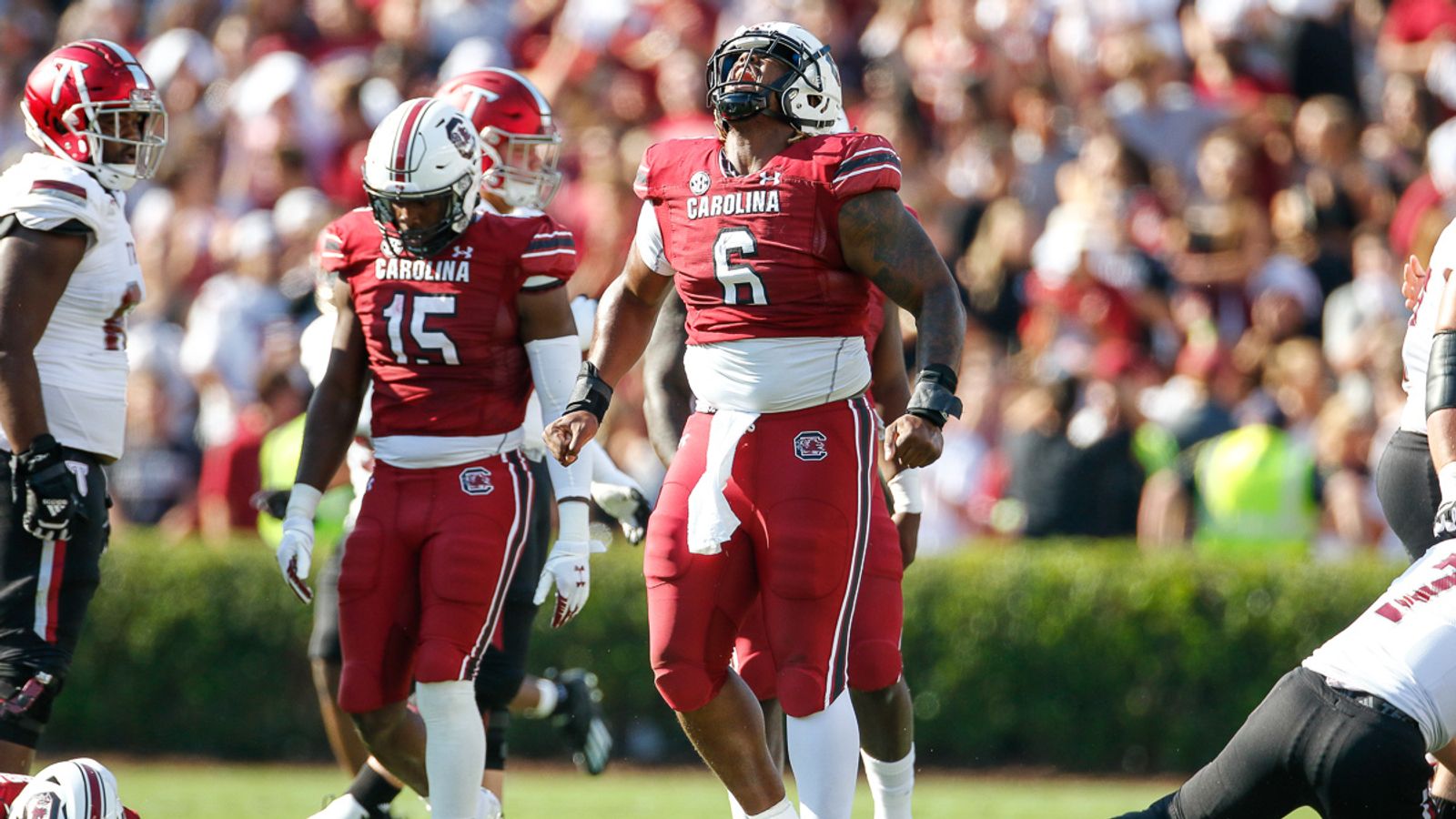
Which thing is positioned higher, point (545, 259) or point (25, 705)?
point (545, 259)

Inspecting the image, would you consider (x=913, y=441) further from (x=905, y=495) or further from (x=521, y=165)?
(x=521, y=165)

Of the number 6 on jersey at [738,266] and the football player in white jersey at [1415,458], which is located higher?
the number 6 on jersey at [738,266]

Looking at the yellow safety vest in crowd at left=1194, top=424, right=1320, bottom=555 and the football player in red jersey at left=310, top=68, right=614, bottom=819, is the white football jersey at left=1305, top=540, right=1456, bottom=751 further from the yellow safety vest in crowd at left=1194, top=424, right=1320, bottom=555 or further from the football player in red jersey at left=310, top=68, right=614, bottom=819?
the yellow safety vest in crowd at left=1194, top=424, right=1320, bottom=555

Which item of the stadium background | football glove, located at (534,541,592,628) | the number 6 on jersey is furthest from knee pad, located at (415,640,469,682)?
the stadium background

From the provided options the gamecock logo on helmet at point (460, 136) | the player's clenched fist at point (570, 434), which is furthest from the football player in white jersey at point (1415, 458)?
the gamecock logo on helmet at point (460, 136)

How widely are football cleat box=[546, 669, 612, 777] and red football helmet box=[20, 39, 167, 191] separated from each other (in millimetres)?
2578

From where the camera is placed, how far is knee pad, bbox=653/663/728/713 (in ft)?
16.9

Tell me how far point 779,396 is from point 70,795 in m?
2.06

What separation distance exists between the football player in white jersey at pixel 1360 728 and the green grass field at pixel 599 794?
3.17m

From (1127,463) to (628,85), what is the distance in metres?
4.78

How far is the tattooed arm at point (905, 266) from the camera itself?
5059 millimetres

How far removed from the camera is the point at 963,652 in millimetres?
9719

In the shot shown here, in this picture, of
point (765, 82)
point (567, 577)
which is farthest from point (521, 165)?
point (765, 82)

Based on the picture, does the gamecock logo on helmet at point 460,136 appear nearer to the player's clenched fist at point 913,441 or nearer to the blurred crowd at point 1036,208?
the player's clenched fist at point 913,441
